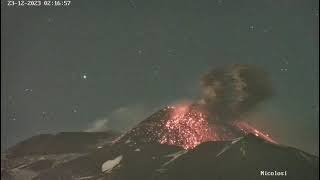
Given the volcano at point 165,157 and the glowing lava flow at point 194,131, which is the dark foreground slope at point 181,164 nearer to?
the volcano at point 165,157

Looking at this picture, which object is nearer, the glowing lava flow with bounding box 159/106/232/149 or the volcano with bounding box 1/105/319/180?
the volcano with bounding box 1/105/319/180

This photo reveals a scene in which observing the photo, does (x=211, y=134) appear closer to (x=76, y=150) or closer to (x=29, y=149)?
(x=76, y=150)

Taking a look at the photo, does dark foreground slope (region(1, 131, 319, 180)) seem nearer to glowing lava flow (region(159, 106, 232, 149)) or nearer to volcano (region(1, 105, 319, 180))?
volcano (region(1, 105, 319, 180))

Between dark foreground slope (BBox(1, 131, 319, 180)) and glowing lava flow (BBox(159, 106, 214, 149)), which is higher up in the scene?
dark foreground slope (BBox(1, 131, 319, 180))

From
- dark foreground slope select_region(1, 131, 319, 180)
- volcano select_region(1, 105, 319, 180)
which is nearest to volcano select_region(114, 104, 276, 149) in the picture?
volcano select_region(1, 105, 319, 180)

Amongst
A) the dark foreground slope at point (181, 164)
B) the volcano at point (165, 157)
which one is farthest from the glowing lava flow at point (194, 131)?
the dark foreground slope at point (181, 164)

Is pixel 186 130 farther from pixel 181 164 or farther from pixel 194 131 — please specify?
pixel 181 164

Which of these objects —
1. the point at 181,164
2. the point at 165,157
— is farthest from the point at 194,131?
the point at 181,164

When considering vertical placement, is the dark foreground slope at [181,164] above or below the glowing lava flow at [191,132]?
above

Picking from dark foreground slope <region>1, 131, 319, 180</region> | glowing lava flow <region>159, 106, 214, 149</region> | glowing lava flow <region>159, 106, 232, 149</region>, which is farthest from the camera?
glowing lava flow <region>159, 106, 232, 149</region>
